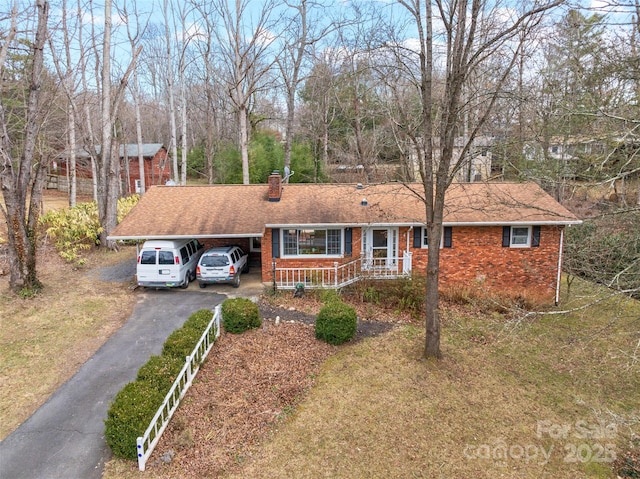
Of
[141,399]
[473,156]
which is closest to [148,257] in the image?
[141,399]

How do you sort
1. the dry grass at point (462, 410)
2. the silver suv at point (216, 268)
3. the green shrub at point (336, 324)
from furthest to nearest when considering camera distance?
the silver suv at point (216, 268) < the green shrub at point (336, 324) < the dry grass at point (462, 410)

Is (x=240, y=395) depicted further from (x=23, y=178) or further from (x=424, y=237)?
(x=23, y=178)

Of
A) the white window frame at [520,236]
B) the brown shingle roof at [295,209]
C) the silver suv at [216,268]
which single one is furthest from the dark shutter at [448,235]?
the silver suv at [216,268]

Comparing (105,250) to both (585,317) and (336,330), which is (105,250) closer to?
(336,330)

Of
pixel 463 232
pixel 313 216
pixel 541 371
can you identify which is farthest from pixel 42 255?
pixel 541 371

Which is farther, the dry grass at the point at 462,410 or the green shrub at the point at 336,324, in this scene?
the green shrub at the point at 336,324

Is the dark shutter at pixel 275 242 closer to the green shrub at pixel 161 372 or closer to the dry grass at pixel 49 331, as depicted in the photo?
the dry grass at pixel 49 331
